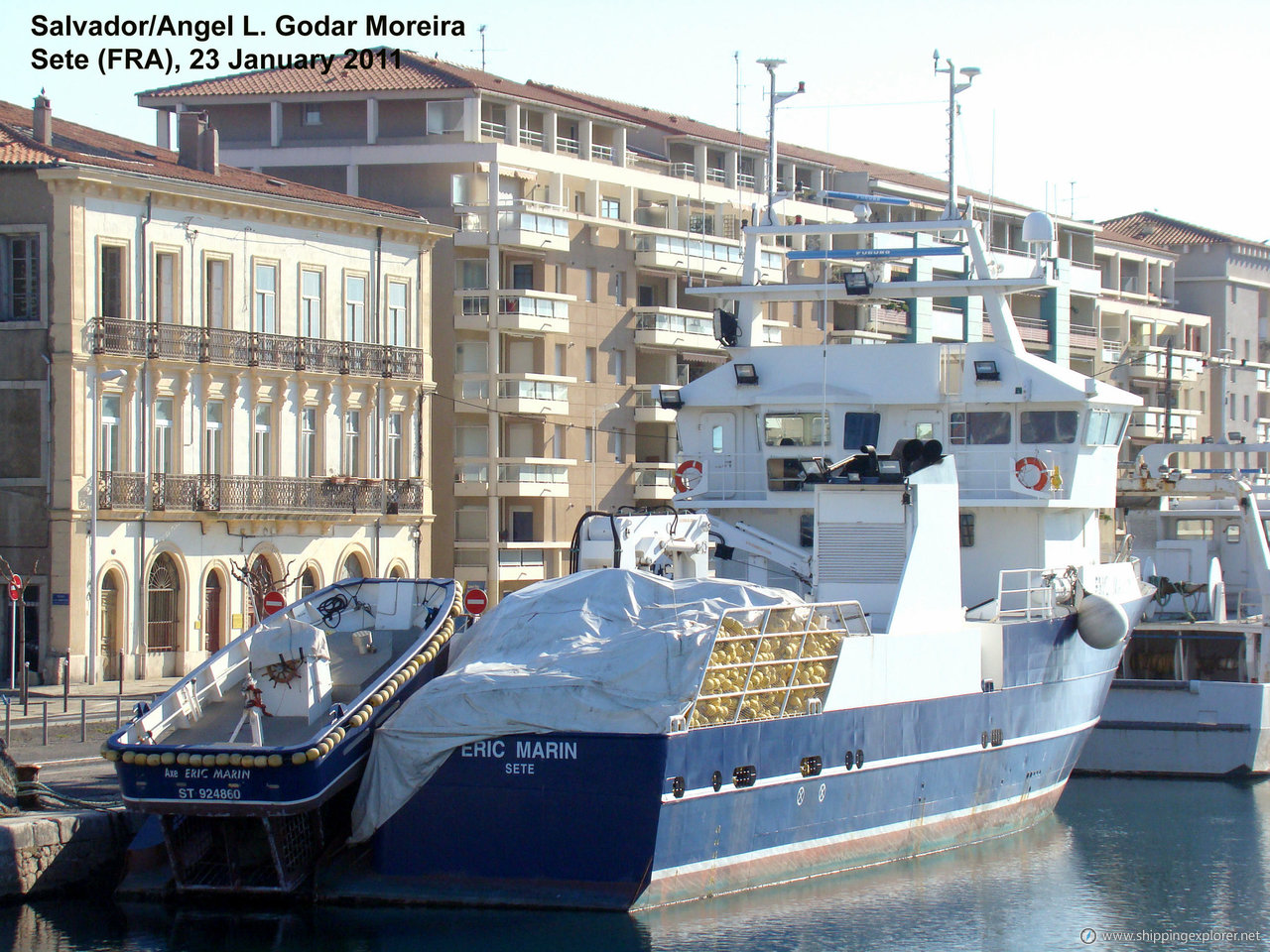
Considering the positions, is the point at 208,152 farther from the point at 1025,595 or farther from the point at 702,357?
the point at 1025,595

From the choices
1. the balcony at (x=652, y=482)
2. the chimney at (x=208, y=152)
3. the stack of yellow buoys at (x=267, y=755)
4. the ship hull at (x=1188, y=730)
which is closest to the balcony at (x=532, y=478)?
the balcony at (x=652, y=482)

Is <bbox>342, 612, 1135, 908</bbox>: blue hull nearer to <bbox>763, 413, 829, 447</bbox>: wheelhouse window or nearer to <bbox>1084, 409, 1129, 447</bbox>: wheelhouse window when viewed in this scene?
<bbox>763, 413, 829, 447</bbox>: wheelhouse window

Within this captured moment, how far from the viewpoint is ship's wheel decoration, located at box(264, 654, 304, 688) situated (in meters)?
23.2

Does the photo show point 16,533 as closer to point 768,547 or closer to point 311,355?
point 311,355

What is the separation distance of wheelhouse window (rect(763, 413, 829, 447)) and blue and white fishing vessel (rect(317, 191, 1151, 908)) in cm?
4

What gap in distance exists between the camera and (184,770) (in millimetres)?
20812

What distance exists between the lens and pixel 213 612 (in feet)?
140

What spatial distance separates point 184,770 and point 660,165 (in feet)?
149

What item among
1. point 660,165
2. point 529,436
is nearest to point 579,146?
point 660,165

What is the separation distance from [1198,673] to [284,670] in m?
19.6

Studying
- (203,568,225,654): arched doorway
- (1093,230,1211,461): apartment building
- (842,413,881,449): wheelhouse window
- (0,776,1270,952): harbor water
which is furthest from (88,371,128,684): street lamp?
(1093,230,1211,461): apartment building

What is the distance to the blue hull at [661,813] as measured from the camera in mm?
20688

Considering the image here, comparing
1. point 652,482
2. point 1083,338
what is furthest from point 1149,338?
point 652,482

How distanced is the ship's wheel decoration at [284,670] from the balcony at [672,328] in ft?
124
